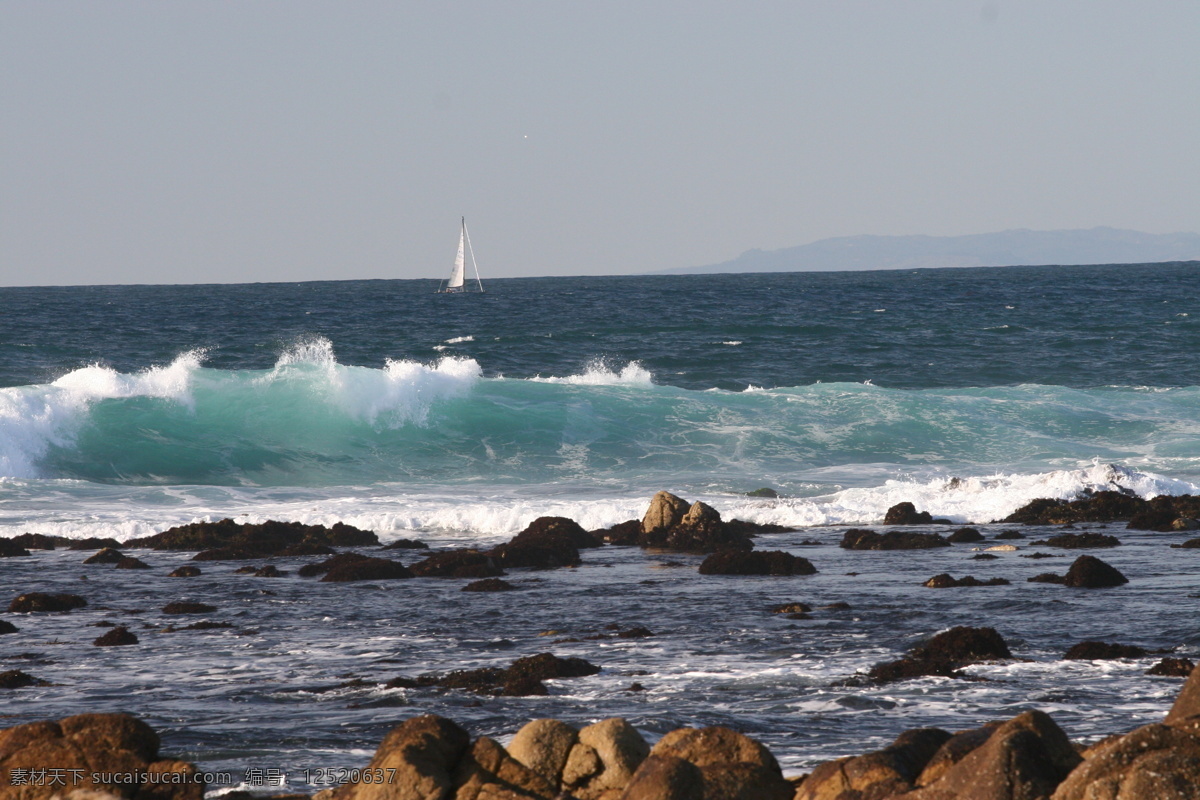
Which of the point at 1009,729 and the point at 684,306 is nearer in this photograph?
the point at 1009,729

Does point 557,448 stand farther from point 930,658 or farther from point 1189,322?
point 1189,322

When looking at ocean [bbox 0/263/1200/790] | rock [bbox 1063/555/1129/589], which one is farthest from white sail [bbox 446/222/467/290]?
rock [bbox 1063/555/1129/589]

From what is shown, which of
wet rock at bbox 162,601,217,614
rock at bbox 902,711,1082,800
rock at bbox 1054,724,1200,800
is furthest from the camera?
wet rock at bbox 162,601,217,614

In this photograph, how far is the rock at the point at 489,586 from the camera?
1384 centimetres

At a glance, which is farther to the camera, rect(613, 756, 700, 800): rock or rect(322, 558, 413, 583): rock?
rect(322, 558, 413, 583): rock

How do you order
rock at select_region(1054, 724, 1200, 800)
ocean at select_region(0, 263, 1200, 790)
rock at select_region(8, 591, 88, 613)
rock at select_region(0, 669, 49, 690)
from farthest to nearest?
rock at select_region(8, 591, 88, 613) < rock at select_region(0, 669, 49, 690) < ocean at select_region(0, 263, 1200, 790) < rock at select_region(1054, 724, 1200, 800)

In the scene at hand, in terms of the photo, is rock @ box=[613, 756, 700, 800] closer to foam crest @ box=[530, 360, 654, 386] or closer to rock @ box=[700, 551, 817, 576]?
rock @ box=[700, 551, 817, 576]

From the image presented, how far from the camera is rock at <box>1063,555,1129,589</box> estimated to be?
514 inches

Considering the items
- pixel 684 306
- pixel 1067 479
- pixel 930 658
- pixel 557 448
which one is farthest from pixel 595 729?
pixel 684 306

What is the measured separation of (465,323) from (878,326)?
2054cm

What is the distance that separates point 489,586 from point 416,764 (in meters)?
7.73

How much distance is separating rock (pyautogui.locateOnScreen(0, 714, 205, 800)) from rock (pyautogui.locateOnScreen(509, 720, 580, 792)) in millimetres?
1657

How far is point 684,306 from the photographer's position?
69500mm

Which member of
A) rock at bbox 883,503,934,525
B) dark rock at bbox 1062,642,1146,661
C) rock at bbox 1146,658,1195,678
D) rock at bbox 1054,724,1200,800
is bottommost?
rock at bbox 883,503,934,525
